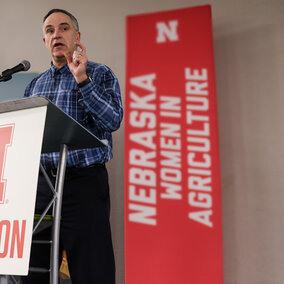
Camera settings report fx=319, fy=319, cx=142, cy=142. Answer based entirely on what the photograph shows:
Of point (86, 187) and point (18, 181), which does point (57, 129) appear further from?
point (86, 187)

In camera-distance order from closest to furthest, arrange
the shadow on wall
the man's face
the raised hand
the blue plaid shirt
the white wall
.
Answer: the raised hand
the blue plaid shirt
the man's face
the white wall
the shadow on wall

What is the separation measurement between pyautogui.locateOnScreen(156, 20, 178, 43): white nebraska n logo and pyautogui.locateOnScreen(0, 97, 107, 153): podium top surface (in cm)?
102

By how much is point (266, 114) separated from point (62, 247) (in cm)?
131

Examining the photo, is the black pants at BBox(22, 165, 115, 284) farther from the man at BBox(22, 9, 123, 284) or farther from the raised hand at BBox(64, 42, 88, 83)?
the raised hand at BBox(64, 42, 88, 83)

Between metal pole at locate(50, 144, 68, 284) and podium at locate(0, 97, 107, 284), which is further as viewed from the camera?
metal pole at locate(50, 144, 68, 284)

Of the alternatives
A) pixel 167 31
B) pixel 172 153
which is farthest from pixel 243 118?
pixel 167 31

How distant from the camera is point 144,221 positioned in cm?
167

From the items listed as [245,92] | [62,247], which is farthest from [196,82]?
[62,247]

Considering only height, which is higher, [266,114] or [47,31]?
[47,31]

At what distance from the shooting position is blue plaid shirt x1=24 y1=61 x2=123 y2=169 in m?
1.19

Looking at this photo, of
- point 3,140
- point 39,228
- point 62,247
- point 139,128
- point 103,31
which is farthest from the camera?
point 103,31

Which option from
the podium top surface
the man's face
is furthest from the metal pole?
the man's face

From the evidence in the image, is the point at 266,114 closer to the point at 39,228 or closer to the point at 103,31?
the point at 103,31

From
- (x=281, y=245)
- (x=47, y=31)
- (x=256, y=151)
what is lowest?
(x=281, y=245)
